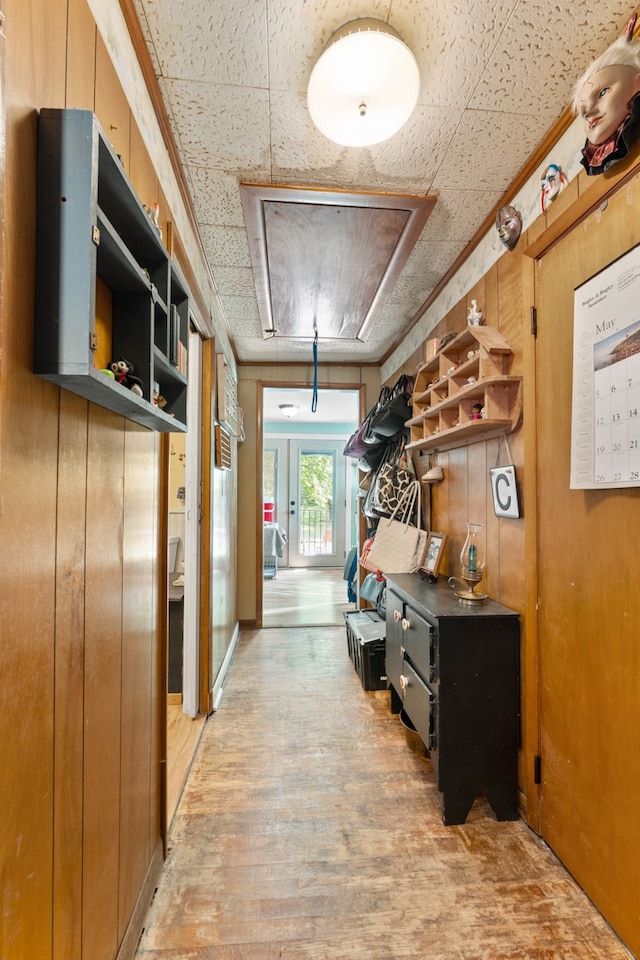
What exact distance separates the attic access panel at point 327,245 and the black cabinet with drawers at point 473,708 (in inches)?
64.5

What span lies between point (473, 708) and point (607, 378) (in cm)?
123

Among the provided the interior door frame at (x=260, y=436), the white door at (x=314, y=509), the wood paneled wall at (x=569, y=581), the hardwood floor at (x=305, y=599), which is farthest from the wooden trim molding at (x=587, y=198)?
the white door at (x=314, y=509)

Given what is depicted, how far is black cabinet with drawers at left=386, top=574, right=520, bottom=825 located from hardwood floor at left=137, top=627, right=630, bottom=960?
0.13 metres

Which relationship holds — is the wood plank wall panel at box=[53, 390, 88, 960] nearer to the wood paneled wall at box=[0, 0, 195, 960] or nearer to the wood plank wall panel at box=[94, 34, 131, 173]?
the wood paneled wall at box=[0, 0, 195, 960]

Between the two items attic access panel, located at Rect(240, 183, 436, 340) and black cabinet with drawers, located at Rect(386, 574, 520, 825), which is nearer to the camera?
black cabinet with drawers, located at Rect(386, 574, 520, 825)

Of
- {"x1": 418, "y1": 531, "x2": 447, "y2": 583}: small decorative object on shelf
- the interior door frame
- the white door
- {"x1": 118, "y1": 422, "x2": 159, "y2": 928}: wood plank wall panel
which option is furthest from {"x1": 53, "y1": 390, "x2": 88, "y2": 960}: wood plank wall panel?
the white door

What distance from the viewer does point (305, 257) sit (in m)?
2.08

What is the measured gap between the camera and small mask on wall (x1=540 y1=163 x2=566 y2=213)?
4.62 feet

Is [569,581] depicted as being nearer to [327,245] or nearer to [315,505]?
[327,245]

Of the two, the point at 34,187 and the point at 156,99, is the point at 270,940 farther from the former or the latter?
the point at 156,99

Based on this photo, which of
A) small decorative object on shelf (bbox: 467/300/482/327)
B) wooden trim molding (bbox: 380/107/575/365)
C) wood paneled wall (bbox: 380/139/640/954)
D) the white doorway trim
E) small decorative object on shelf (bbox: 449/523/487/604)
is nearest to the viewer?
wood paneled wall (bbox: 380/139/640/954)

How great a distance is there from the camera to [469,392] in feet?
5.89

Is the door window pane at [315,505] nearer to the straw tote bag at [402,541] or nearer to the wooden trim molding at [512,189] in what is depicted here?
the straw tote bag at [402,541]

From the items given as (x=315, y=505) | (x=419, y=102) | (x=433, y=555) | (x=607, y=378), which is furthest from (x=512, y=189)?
(x=315, y=505)
